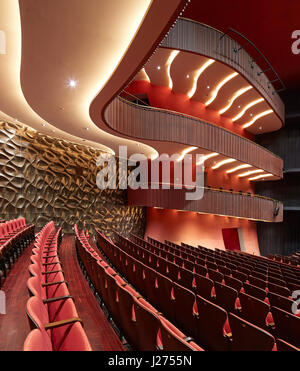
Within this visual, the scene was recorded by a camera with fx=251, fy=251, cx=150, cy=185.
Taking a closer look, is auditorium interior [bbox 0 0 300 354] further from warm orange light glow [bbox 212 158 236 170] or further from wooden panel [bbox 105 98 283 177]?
warm orange light glow [bbox 212 158 236 170]

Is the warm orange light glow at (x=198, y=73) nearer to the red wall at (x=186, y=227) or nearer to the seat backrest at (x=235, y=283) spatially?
the red wall at (x=186, y=227)

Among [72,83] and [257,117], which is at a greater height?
[257,117]

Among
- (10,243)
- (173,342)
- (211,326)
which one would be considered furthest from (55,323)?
(10,243)

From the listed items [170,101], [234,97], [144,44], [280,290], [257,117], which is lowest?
[280,290]

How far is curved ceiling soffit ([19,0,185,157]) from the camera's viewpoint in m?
1.52

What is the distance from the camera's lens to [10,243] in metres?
2.17

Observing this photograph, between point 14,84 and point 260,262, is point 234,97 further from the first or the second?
point 14,84

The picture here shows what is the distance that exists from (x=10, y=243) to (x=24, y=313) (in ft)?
2.88

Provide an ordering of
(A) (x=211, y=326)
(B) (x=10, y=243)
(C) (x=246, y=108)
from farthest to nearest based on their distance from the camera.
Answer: (C) (x=246, y=108)
(B) (x=10, y=243)
(A) (x=211, y=326)

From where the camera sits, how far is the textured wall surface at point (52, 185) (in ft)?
12.4

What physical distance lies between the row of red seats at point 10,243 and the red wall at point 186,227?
117 inches

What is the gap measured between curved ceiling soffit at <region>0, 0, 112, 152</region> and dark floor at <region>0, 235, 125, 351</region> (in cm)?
187

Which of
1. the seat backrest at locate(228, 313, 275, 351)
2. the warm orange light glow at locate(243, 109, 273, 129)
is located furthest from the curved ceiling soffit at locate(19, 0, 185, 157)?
the warm orange light glow at locate(243, 109, 273, 129)

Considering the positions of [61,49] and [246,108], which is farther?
[246,108]
